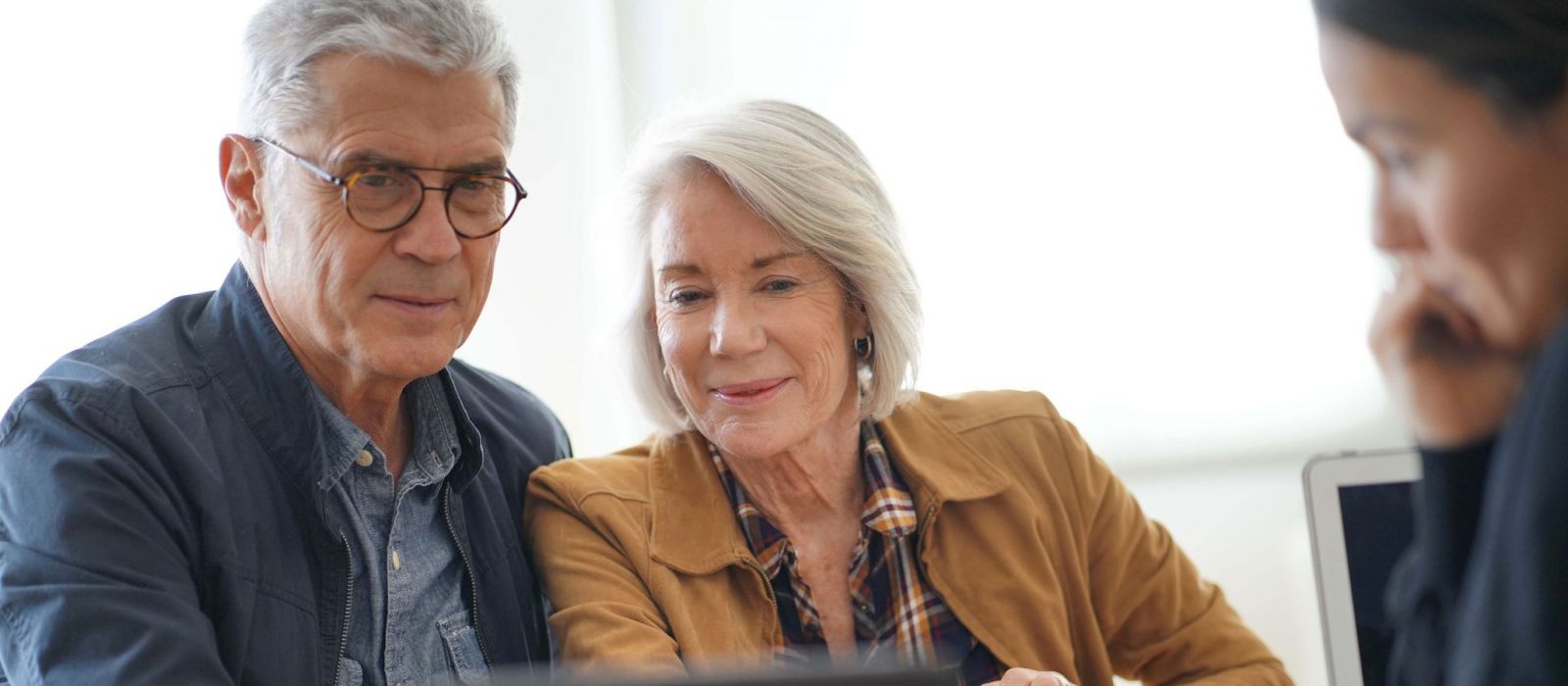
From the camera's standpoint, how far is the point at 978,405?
6.29 ft

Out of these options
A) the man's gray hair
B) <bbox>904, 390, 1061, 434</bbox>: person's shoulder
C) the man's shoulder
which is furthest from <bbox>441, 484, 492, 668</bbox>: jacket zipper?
<bbox>904, 390, 1061, 434</bbox>: person's shoulder

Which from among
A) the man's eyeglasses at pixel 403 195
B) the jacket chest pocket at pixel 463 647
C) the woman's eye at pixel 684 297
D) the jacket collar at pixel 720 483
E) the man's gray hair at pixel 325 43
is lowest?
the jacket chest pocket at pixel 463 647

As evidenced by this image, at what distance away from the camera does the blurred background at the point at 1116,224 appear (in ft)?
9.31

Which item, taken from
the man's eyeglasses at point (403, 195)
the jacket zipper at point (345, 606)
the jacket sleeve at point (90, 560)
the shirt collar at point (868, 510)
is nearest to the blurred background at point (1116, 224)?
the shirt collar at point (868, 510)

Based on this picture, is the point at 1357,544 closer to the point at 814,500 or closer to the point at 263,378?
the point at 814,500

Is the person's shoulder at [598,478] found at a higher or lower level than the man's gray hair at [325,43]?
lower

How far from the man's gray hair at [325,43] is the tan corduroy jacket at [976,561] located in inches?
20.4

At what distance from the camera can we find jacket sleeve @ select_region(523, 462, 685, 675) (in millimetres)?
1558

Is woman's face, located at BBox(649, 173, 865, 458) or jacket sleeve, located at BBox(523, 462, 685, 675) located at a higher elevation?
woman's face, located at BBox(649, 173, 865, 458)

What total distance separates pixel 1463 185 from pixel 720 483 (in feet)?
4.31

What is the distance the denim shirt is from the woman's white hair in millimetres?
309

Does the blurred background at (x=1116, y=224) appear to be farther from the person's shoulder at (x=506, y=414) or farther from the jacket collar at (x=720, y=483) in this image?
the jacket collar at (x=720, y=483)

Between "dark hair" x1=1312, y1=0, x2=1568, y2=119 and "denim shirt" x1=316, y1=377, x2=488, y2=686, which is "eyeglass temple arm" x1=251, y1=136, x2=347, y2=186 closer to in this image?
"denim shirt" x1=316, y1=377, x2=488, y2=686

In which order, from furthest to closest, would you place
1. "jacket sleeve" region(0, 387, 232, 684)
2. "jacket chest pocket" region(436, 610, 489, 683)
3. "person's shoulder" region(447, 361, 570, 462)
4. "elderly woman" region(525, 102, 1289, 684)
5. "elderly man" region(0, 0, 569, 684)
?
"person's shoulder" region(447, 361, 570, 462)
"elderly woman" region(525, 102, 1289, 684)
"jacket chest pocket" region(436, 610, 489, 683)
"elderly man" region(0, 0, 569, 684)
"jacket sleeve" region(0, 387, 232, 684)
